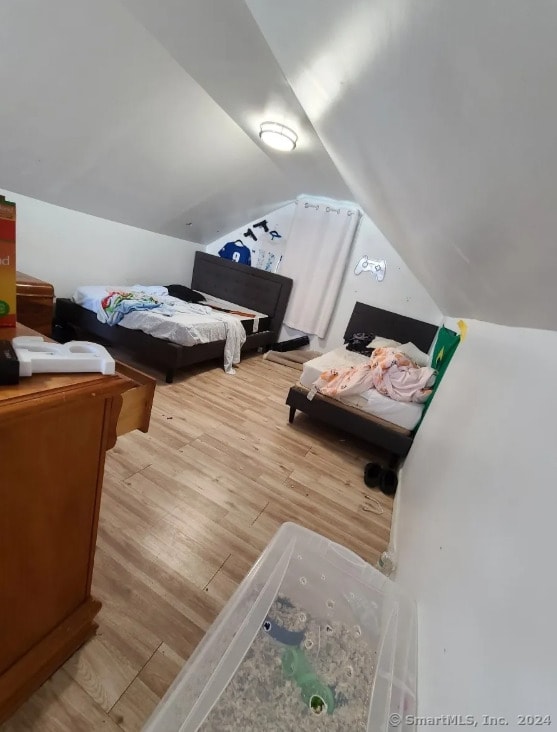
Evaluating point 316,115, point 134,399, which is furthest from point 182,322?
point 134,399

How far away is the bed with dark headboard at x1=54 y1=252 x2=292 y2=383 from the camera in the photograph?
3064mm

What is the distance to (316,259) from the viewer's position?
15.1 ft

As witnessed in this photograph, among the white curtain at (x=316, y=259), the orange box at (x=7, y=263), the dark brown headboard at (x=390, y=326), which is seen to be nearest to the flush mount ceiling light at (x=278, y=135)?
Answer: the white curtain at (x=316, y=259)

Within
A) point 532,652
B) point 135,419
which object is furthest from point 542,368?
point 135,419

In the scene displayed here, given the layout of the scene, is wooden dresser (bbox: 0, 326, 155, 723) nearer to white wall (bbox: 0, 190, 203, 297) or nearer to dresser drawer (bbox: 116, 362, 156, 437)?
dresser drawer (bbox: 116, 362, 156, 437)

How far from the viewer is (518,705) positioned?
52 cm

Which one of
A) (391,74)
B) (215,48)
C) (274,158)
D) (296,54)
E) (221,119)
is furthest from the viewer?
(274,158)

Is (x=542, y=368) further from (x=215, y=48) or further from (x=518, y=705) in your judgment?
(x=215, y=48)

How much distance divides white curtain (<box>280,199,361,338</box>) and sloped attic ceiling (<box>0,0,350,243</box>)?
0.52 m

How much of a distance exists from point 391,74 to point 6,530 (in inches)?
49.5

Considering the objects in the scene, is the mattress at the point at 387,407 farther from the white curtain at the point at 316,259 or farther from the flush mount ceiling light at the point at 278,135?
the white curtain at the point at 316,259

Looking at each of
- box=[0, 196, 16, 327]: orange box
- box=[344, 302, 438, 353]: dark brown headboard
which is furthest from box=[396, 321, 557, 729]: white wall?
box=[344, 302, 438, 353]: dark brown headboard

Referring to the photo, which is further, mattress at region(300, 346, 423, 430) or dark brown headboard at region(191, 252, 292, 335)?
dark brown headboard at region(191, 252, 292, 335)

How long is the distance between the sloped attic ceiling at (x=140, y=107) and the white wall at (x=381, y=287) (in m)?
0.76
